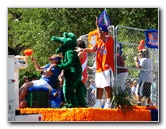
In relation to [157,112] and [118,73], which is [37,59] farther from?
[157,112]

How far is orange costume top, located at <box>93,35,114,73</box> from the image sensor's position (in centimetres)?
1112

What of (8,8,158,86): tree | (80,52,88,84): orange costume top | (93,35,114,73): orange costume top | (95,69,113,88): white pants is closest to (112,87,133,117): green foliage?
(95,69,113,88): white pants

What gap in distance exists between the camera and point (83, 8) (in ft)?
36.5

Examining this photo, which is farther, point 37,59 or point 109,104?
point 37,59

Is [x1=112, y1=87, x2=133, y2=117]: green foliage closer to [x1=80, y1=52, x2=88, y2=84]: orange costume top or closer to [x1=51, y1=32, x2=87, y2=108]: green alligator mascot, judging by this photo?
[x1=51, y1=32, x2=87, y2=108]: green alligator mascot

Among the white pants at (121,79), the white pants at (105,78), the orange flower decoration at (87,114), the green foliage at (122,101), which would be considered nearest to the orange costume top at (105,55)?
the white pants at (105,78)

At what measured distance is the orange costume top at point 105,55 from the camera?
1112 cm

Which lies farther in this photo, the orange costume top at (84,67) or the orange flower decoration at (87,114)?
the orange costume top at (84,67)

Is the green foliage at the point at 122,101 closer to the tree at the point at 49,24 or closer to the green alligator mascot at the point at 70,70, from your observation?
the green alligator mascot at the point at 70,70
